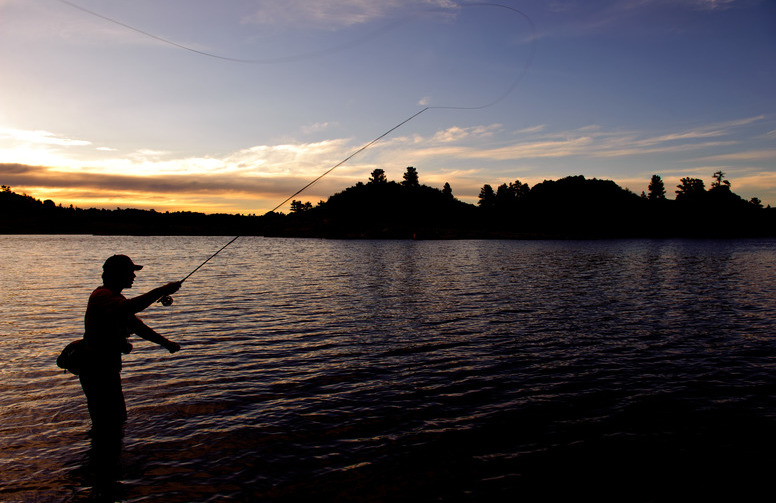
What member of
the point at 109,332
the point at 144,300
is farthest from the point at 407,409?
the point at 109,332

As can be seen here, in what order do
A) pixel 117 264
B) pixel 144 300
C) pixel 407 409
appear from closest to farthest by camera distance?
pixel 144 300
pixel 117 264
pixel 407 409

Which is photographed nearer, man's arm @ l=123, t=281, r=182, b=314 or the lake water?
man's arm @ l=123, t=281, r=182, b=314

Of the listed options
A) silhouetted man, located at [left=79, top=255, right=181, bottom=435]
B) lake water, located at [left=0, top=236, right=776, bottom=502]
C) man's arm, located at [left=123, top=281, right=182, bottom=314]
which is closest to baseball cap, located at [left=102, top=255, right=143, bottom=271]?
silhouetted man, located at [left=79, top=255, right=181, bottom=435]

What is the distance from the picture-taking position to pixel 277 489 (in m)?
7.25

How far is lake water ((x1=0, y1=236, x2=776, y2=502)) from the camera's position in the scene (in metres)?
7.53

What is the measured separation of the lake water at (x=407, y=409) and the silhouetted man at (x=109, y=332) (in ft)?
3.22

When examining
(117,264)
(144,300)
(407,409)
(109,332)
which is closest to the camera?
(144,300)

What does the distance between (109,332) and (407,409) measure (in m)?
6.25

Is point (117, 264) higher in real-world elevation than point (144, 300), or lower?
higher

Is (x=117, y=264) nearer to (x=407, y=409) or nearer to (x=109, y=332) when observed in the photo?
(x=109, y=332)

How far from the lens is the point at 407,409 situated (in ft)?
34.7

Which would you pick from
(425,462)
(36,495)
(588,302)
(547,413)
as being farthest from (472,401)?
(588,302)

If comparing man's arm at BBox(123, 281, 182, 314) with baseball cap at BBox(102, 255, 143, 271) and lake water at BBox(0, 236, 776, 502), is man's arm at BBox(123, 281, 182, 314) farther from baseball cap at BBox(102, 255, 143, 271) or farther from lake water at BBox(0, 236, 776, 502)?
lake water at BBox(0, 236, 776, 502)

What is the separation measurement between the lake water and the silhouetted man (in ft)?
3.22
